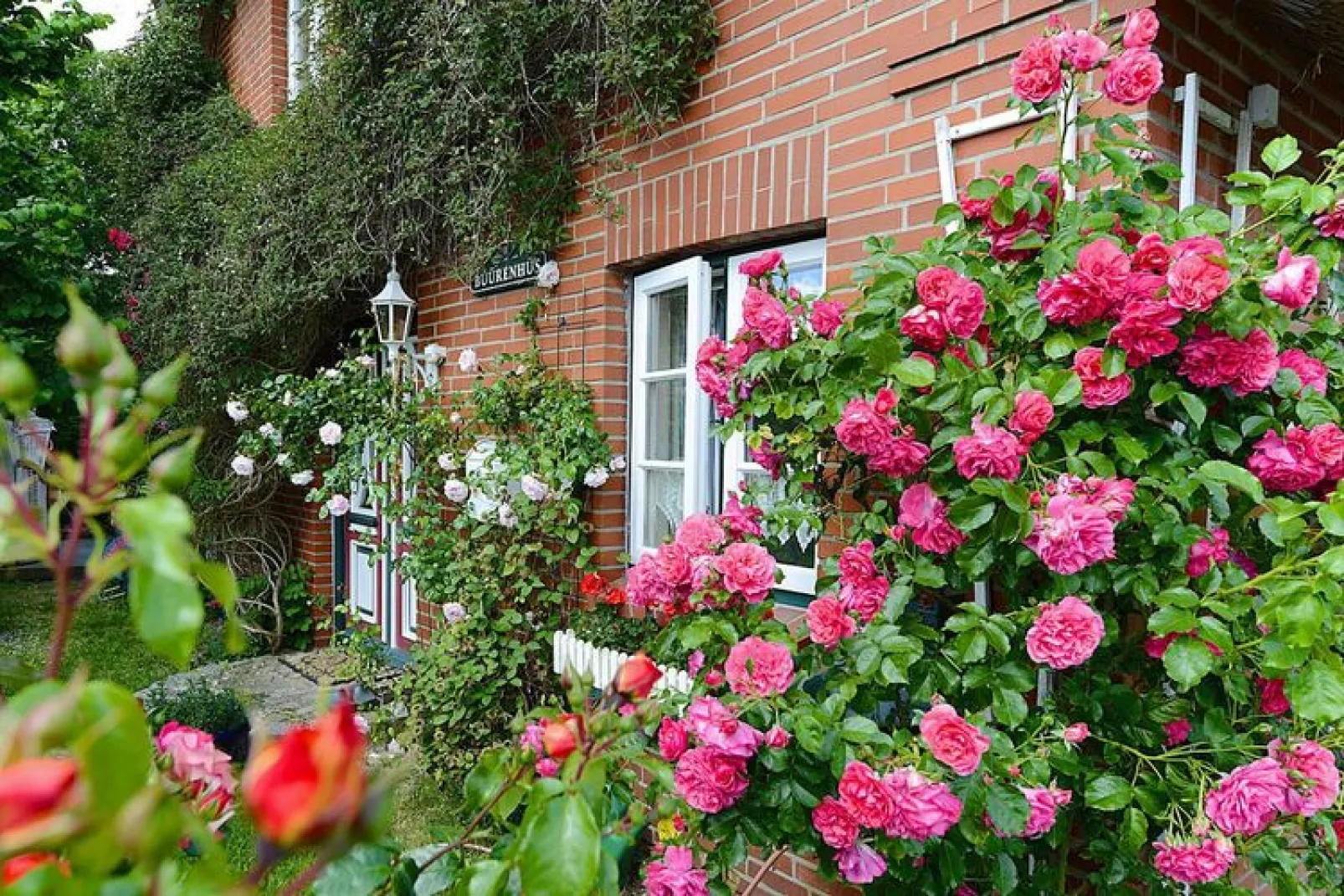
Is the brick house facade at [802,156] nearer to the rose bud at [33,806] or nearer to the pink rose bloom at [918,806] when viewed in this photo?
the pink rose bloom at [918,806]

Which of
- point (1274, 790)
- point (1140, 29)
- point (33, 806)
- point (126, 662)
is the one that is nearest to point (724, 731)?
point (1274, 790)

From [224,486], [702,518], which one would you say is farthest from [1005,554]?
[224,486]

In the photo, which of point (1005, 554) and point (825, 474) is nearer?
point (1005, 554)

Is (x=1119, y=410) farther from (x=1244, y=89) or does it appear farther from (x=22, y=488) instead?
(x=22, y=488)

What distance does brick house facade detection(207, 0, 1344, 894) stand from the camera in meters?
2.31

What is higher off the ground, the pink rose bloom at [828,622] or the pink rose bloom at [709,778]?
the pink rose bloom at [828,622]

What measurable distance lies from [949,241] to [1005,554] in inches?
27.8

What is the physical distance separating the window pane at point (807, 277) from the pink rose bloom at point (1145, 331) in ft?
4.37

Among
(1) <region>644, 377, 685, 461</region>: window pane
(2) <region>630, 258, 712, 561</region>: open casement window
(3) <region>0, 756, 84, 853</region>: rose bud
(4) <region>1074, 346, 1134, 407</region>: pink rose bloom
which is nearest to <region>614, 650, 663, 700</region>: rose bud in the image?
(3) <region>0, 756, 84, 853</region>: rose bud

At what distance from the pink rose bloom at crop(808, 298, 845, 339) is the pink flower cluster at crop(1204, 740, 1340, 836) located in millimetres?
1196

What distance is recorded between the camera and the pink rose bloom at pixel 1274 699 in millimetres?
1631

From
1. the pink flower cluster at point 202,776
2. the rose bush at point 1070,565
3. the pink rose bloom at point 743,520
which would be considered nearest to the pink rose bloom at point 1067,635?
the rose bush at point 1070,565

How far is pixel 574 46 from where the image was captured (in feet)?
11.2

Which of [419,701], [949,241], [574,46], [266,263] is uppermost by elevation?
[574,46]
